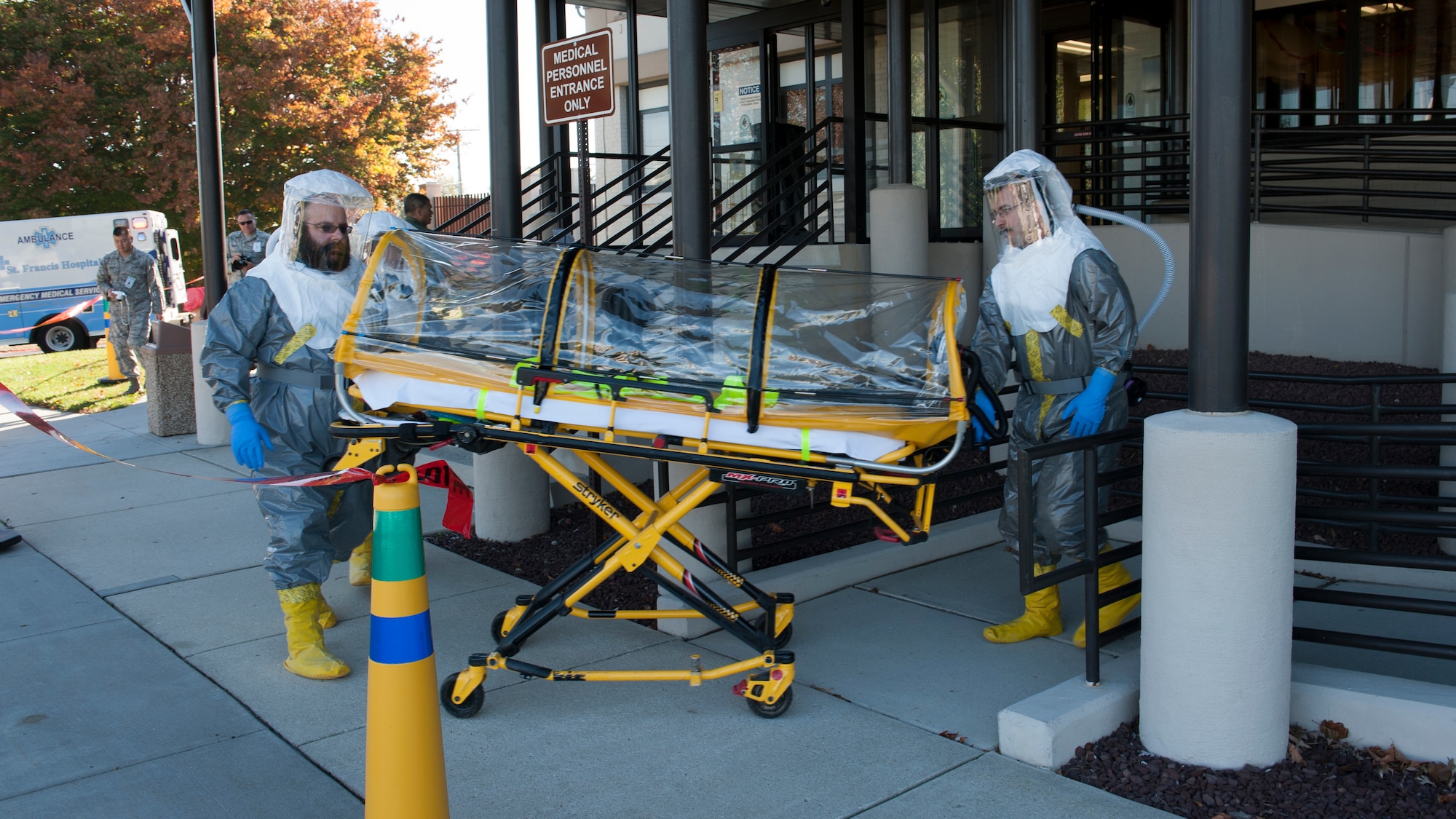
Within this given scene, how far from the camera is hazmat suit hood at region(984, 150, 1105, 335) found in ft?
13.5

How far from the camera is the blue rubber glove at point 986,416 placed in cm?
374

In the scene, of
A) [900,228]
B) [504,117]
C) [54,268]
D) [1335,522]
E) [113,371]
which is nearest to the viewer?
[1335,522]

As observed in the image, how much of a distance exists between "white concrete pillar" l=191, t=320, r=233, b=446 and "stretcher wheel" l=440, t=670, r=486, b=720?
619 centimetres

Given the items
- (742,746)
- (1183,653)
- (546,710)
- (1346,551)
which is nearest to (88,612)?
(546,710)

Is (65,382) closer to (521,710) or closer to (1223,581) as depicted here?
(521,710)

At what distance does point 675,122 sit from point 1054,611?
8.44 ft

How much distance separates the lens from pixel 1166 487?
3.17 m

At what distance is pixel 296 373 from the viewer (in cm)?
428

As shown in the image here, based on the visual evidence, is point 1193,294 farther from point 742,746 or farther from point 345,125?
point 345,125

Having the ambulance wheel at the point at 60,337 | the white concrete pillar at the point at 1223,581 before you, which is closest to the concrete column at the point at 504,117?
the white concrete pillar at the point at 1223,581

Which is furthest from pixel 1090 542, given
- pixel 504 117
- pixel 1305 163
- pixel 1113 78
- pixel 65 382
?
pixel 65 382

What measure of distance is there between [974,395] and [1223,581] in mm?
930

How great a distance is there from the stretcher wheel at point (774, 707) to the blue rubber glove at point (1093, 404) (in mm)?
1408

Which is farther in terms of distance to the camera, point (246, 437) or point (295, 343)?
point (295, 343)
